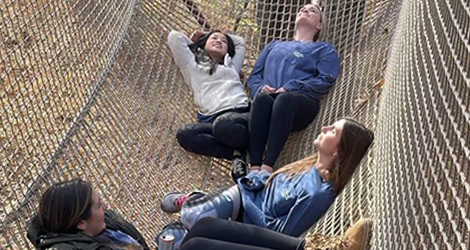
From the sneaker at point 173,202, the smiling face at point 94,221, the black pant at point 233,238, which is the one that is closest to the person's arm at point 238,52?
the sneaker at point 173,202

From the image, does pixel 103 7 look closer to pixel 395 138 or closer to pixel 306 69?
pixel 306 69

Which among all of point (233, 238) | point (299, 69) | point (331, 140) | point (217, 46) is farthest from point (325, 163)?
point (217, 46)

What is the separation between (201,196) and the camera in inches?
68.4

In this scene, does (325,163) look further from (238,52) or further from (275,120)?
(238,52)

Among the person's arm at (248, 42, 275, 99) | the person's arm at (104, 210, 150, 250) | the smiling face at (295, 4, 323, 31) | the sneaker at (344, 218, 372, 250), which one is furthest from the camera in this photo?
the smiling face at (295, 4, 323, 31)

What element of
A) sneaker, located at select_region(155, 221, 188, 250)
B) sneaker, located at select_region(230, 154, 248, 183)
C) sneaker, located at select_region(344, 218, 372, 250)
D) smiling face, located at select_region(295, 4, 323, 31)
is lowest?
sneaker, located at select_region(155, 221, 188, 250)

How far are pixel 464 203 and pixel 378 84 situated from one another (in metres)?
1.03

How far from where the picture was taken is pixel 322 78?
7.09 ft

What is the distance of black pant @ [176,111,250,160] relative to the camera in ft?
6.72

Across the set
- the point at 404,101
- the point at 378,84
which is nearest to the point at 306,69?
the point at 378,84

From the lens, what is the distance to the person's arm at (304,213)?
154 centimetres

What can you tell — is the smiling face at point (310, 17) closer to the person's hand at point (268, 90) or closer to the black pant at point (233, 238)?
the person's hand at point (268, 90)

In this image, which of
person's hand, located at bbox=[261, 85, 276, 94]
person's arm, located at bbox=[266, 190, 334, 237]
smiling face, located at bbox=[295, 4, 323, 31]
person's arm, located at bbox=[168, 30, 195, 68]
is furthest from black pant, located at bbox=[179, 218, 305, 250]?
smiling face, located at bbox=[295, 4, 323, 31]

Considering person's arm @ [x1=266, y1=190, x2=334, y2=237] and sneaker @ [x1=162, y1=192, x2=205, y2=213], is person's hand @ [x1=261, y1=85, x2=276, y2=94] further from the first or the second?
person's arm @ [x1=266, y1=190, x2=334, y2=237]
